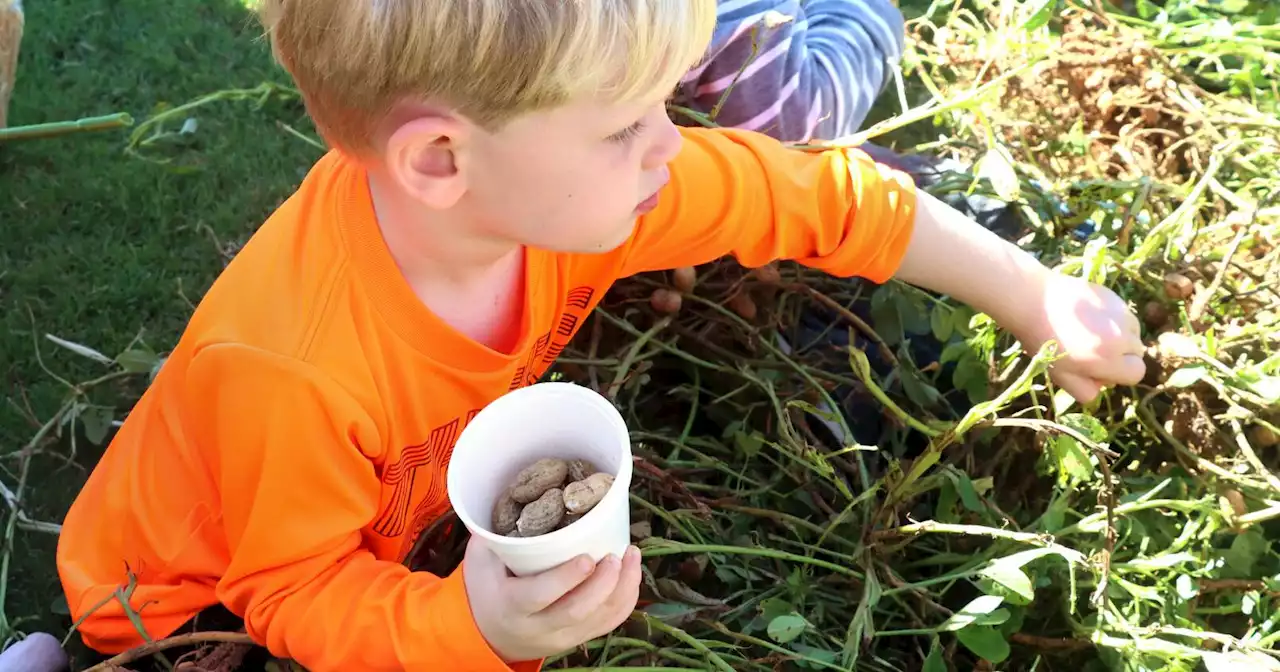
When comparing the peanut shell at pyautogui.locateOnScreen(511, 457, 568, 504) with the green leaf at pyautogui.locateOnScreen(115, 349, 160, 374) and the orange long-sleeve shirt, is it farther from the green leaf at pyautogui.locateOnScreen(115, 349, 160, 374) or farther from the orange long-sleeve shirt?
the green leaf at pyautogui.locateOnScreen(115, 349, 160, 374)

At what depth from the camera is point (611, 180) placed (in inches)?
31.1

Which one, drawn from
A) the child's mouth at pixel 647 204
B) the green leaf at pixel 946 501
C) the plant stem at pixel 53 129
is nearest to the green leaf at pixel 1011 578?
the green leaf at pixel 946 501

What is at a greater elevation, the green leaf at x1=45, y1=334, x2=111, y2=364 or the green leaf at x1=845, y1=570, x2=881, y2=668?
the green leaf at x1=845, y1=570, x2=881, y2=668

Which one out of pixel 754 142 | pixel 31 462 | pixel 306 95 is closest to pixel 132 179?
pixel 31 462

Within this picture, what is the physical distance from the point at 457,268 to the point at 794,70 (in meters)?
0.66

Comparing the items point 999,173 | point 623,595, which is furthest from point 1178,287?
point 623,595

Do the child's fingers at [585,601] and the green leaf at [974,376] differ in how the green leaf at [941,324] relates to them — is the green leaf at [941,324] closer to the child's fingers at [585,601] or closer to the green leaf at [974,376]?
the green leaf at [974,376]

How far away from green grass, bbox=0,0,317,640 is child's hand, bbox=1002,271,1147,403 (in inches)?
49.1

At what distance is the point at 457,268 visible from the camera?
0.91 meters

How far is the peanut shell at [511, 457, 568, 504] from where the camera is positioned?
74cm

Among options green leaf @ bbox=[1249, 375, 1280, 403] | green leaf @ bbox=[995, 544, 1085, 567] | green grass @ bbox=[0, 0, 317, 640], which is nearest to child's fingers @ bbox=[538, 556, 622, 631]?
green leaf @ bbox=[995, 544, 1085, 567]

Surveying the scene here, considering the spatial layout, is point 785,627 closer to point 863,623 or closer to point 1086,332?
point 863,623

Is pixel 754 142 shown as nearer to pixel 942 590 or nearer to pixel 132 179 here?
pixel 942 590

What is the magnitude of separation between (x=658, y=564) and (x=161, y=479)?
1.63 ft
